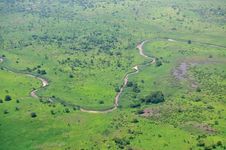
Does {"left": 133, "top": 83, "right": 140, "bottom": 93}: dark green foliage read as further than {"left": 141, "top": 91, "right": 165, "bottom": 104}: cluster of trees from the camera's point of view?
Yes

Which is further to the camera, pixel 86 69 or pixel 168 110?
pixel 86 69

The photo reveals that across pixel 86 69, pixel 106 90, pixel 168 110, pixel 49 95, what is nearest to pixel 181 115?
pixel 168 110

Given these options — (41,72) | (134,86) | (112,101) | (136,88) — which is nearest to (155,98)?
(112,101)

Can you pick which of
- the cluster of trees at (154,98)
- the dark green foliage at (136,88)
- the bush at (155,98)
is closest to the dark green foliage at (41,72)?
the dark green foliage at (136,88)

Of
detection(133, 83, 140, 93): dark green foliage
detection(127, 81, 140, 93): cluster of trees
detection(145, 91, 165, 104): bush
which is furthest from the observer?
detection(127, 81, 140, 93): cluster of trees

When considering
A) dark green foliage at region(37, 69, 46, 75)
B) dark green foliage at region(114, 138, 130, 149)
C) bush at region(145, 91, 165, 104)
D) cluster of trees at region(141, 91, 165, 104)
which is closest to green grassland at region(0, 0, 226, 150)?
dark green foliage at region(114, 138, 130, 149)

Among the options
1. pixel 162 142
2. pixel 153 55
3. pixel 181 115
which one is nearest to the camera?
pixel 162 142

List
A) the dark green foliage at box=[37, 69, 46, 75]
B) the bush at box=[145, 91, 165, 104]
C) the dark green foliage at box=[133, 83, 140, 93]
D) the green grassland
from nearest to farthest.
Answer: the green grassland
the bush at box=[145, 91, 165, 104]
the dark green foliage at box=[133, 83, 140, 93]
the dark green foliage at box=[37, 69, 46, 75]

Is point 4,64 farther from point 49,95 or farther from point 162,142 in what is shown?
point 162,142

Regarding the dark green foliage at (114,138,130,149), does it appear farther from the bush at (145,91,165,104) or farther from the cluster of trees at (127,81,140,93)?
the cluster of trees at (127,81,140,93)

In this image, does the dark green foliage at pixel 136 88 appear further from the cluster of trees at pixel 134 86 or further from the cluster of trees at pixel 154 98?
the cluster of trees at pixel 154 98
